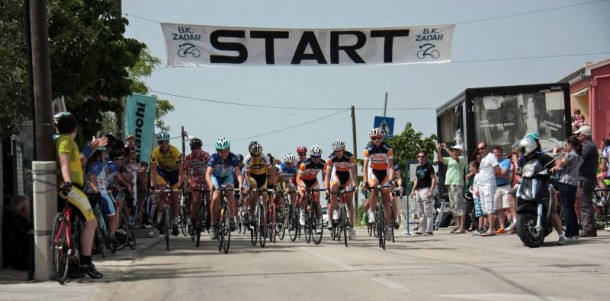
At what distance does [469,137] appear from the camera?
1049 inches

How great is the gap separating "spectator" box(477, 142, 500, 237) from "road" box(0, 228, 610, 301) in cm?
396

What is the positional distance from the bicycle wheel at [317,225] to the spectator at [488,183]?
4.05 m

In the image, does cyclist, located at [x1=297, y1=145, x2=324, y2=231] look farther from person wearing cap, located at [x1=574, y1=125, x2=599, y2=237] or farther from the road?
person wearing cap, located at [x1=574, y1=125, x2=599, y2=237]

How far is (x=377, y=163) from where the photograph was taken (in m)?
20.1

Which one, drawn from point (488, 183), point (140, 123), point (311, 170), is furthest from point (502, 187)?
point (140, 123)

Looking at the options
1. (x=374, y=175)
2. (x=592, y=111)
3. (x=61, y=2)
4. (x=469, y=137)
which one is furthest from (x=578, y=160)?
(x=592, y=111)

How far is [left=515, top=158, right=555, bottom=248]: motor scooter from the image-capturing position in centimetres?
1770

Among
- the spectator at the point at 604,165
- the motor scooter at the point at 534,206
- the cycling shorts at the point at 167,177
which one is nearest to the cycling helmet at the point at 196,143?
the cycling shorts at the point at 167,177

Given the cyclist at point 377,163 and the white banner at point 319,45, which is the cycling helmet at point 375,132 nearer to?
the cyclist at point 377,163

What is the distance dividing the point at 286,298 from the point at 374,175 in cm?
1002

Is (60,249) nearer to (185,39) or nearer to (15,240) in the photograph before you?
(15,240)

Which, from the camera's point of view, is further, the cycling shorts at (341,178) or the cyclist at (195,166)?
the cyclist at (195,166)

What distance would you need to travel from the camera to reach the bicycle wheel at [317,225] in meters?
20.2

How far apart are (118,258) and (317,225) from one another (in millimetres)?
5145
